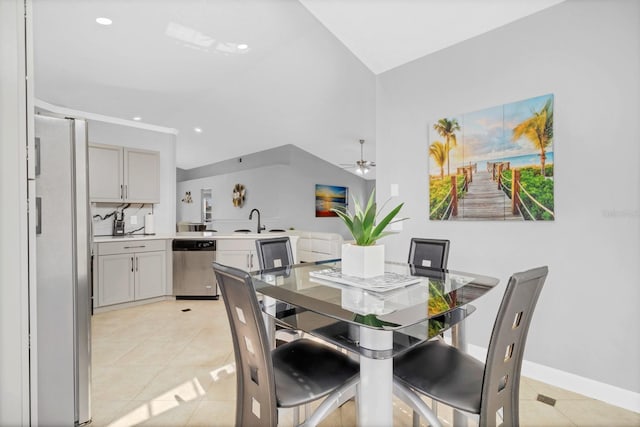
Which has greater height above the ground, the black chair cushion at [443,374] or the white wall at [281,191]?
the white wall at [281,191]

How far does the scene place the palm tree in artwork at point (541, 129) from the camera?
7.25ft

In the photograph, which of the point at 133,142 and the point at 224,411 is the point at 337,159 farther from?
the point at 224,411

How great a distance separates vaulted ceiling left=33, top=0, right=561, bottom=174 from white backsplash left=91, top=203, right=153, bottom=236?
1.19 m

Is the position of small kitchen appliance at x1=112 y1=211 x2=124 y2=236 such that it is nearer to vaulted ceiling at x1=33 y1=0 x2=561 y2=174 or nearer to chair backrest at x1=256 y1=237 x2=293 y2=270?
vaulted ceiling at x1=33 y1=0 x2=561 y2=174

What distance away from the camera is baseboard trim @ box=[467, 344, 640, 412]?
6.38ft

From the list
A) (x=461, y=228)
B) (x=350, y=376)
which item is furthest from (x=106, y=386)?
(x=461, y=228)

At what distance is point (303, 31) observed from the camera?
3326 mm

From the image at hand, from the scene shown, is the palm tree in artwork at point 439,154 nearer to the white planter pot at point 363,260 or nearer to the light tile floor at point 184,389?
the white planter pot at point 363,260

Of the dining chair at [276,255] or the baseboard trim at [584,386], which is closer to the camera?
the baseboard trim at [584,386]

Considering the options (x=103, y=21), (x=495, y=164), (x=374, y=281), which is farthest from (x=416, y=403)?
(x=103, y=21)

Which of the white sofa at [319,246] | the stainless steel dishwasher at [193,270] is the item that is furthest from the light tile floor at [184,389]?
the white sofa at [319,246]

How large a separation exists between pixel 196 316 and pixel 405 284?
2845 mm

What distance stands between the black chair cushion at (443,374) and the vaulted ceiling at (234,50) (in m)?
2.37

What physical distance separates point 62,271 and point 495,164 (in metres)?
2.78
